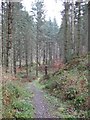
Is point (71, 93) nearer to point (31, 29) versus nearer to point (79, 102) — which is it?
point (79, 102)

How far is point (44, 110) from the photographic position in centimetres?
1223

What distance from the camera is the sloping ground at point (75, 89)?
12.2 meters

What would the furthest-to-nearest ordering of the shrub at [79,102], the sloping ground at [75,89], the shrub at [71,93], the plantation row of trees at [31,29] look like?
the plantation row of trees at [31,29], the shrub at [71,93], the shrub at [79,102], the sloping ground at [75,89]

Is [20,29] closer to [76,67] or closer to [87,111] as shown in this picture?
[76,67]

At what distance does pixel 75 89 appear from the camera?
563 inches

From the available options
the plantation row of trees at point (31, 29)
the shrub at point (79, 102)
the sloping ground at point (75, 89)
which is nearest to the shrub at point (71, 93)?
the sloping ground at point (75, 89)

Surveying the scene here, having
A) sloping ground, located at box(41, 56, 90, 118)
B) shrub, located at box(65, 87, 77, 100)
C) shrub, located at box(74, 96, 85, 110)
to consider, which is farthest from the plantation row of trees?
shrub, located at box(74, 96, 85, 110)

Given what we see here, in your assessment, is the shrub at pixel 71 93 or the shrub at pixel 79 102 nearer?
the shrub at pixel 79 102

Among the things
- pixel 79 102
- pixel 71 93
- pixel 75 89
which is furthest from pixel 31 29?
pixel 79 102

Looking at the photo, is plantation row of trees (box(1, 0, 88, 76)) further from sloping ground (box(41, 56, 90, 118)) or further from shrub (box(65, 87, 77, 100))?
shrub (box(65, 87, 77, 100))

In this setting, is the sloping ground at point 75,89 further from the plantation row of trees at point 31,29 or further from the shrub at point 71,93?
the plantation row of trees at point 31,29

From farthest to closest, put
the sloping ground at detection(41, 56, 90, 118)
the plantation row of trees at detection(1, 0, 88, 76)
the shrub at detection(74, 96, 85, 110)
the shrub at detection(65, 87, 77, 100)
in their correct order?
the plantation row of trees at detection(1, 0, 88, 76)
the shrub at detection(65, 87, 77, 100)
the shrub at detection(74, 96, 85, 110)
the sloping ground at detection(41, 56, 90, 118)

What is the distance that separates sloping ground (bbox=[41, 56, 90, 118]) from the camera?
12.2 metres

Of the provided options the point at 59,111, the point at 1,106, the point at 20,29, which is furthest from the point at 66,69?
the point at 20,29
